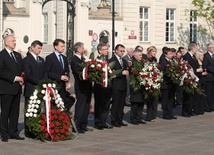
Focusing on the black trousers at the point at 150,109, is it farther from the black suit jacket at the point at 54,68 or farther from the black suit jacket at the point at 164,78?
the black suit jacket at the point at 54,68

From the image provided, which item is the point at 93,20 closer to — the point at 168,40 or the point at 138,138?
the point at 168,40

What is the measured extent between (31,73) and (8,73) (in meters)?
0.75

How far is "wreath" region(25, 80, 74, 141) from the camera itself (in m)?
12.8

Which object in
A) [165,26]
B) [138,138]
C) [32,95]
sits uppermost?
[165,26]

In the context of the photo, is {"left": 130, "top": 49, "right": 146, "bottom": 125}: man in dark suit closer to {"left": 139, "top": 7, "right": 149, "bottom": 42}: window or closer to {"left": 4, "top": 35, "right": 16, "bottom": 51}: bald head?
{"left": 4, "top": 35, "right": 16, "bottom": 51}: bald head

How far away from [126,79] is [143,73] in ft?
2.21

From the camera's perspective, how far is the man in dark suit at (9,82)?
12.7m

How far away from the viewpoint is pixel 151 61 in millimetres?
15734

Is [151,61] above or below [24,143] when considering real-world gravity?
above

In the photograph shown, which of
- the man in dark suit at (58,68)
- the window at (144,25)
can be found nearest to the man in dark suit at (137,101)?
the man in dark suit at (58,68)

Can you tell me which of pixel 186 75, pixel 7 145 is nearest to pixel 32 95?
pixel 7 145

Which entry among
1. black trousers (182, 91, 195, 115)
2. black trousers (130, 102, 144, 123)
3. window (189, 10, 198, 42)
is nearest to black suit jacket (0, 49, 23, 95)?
black trousers (130, 102, 144, 123)

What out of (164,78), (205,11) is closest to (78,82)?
(164,78)

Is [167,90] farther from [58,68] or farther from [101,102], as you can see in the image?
[58,68]
